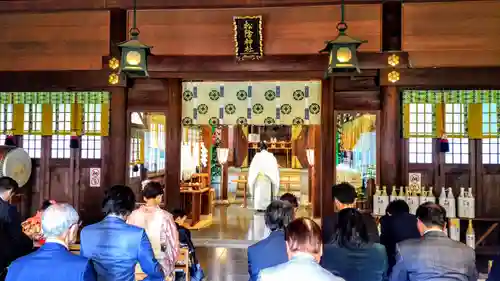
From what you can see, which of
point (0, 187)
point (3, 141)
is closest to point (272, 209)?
point (0, 187)

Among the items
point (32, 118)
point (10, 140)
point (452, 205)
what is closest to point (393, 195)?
point (452, 205)

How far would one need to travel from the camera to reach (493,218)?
6.43 meters

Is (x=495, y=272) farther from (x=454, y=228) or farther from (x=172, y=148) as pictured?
(x=172, y=148)

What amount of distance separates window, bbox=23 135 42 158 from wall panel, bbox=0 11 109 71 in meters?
1.18

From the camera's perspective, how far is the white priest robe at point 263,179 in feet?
36.7

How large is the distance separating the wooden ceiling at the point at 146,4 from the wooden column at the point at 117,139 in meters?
1.40

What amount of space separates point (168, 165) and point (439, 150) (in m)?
4.35

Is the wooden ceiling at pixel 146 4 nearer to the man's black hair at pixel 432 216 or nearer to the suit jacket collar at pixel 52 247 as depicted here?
the man's black hair at pixel 432 216

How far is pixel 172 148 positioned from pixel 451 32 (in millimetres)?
4791

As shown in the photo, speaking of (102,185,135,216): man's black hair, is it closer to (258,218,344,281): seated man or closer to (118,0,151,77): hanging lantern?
(258,218,344,281): seated man

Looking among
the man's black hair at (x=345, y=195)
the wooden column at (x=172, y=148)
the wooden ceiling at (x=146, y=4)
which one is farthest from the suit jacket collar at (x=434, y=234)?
the wooden column at (x=172, y=148)

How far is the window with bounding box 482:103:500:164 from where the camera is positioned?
6.43 metres

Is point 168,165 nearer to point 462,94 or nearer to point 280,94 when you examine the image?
point 280,94

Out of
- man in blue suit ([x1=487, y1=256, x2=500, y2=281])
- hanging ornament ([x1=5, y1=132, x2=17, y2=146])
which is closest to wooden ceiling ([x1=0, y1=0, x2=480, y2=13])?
hanging ornament ([x1=5, y1=132, x2=17, y2=146])
